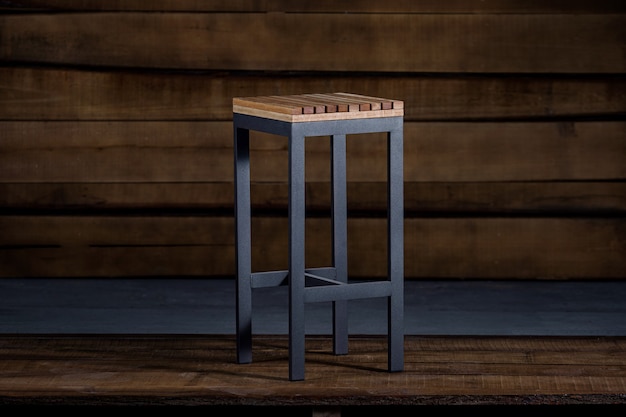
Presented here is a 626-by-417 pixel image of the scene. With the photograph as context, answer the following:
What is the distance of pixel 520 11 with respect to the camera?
4719 mm

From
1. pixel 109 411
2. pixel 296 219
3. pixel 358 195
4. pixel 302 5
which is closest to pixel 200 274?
pixel 358 195

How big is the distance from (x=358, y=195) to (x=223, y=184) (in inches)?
19.9

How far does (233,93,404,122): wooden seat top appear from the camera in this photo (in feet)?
9.81

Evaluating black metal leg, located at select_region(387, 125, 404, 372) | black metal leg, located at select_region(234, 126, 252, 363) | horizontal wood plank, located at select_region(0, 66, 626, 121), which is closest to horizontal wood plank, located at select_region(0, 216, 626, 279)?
horizontal wood plank, located at select_region(0, 66, 626, 121)

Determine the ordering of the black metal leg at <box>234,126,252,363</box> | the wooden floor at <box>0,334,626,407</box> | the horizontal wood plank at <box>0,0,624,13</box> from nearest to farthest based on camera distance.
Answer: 1. the wooden floor at <box>0,334,626,407</box>
2. the black metal leg at <box>234,126,252,363</box>
3. the horizontal wood plank at <box>0,0,624,13</box>

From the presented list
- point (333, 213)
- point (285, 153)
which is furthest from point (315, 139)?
point (333, 213)

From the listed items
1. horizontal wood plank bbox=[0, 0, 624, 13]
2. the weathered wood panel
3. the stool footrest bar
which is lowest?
the stool footrest bar

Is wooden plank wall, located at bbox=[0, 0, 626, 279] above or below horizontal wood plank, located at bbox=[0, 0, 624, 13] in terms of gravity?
below

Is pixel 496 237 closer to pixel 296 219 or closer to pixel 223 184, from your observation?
pixel 223 184

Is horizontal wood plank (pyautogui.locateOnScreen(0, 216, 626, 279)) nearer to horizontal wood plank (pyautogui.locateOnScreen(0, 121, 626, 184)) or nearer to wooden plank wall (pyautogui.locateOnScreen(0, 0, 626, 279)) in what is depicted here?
wooden plank wall (pyautogui.locateOnScreen(0, 0, 626, 279))

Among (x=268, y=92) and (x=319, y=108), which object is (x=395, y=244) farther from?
(x=268, y=92)

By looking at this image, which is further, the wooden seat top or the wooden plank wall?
the wooden plank wall

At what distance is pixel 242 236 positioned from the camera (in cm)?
326

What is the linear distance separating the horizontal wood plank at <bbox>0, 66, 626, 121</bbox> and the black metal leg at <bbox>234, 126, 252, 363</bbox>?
152 centimetres
